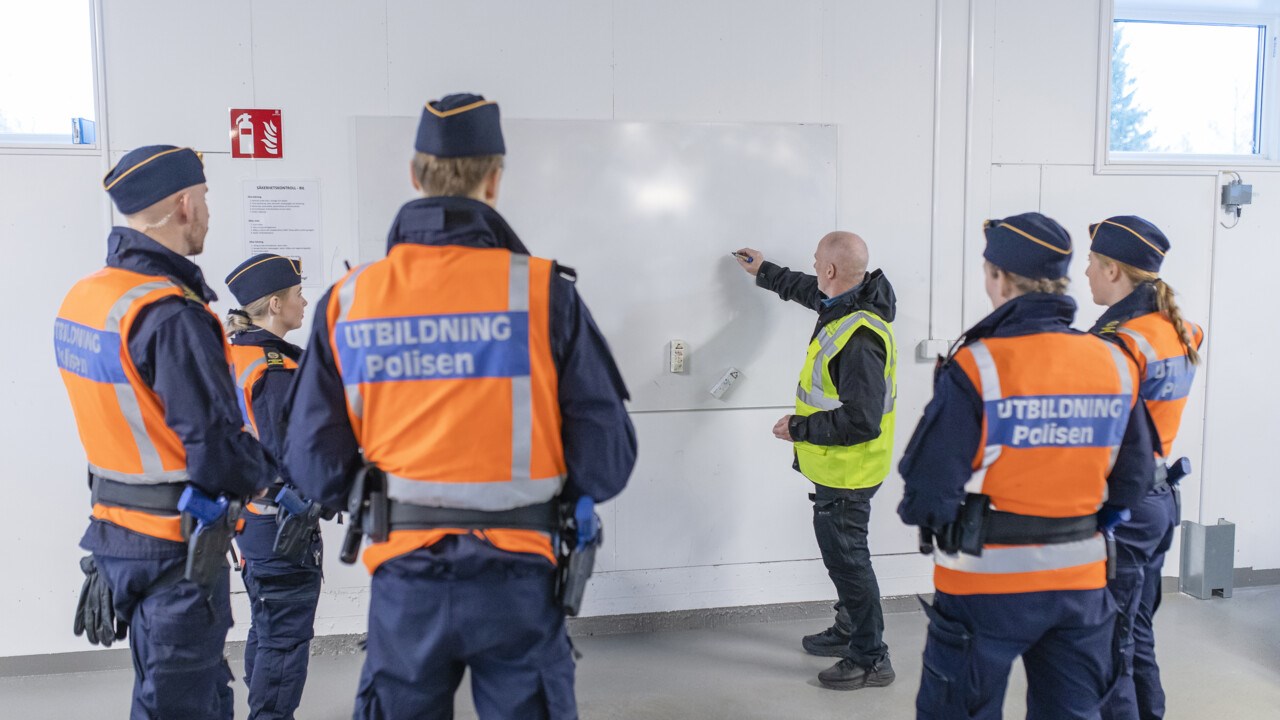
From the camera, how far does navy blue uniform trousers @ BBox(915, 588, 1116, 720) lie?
2.00 meters

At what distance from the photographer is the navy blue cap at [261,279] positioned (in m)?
2.78

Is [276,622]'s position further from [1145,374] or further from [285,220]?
[1145,374]

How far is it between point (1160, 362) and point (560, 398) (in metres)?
1.92

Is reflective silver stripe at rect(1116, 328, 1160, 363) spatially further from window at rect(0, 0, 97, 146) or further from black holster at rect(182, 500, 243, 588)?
window at rect(0, 0, 97, 146)

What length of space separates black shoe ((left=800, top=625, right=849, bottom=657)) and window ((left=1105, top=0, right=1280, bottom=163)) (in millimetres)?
2672

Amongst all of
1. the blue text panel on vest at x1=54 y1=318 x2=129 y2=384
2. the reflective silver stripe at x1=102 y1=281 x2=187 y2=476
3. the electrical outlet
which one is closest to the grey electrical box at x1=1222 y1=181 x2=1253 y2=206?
the electrical outlet

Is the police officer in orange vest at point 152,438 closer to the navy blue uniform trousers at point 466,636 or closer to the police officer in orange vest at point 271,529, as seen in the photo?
the police officer in orange vest at point 271,529

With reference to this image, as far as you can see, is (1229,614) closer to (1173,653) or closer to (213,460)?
(1173,653)

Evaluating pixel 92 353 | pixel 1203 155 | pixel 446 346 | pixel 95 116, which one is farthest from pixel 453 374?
pixel 1203 155

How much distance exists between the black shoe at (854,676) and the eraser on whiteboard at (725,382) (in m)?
1.21

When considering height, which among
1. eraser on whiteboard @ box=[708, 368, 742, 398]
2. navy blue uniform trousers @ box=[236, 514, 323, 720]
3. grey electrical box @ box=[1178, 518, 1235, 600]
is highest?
eraser on whiteboard @ box=[708, 368, 742, 398]

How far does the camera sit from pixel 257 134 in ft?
11.6

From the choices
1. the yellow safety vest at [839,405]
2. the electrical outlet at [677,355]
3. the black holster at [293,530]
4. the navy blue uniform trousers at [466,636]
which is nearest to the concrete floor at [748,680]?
the yellow safety vest at [839,405]

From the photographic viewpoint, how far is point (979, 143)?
4062 mm
